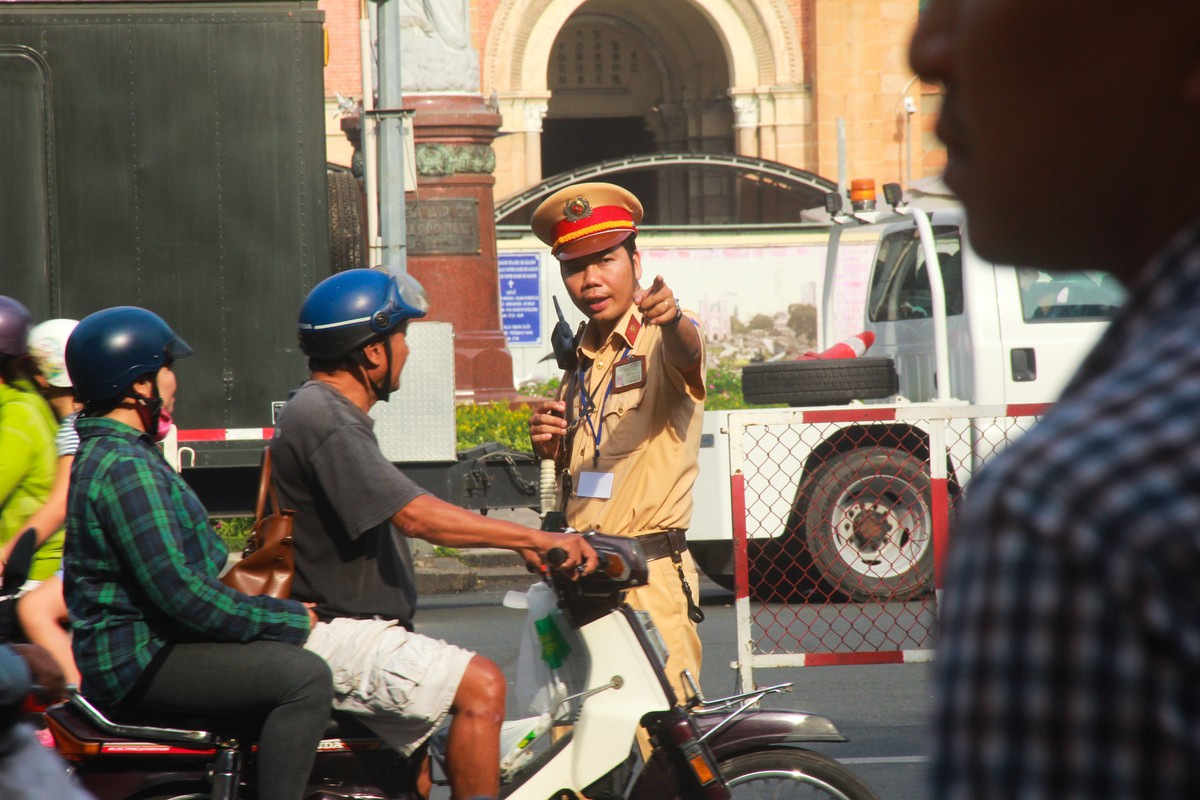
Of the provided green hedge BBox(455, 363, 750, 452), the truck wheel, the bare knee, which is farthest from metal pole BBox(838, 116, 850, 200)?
the bare knee

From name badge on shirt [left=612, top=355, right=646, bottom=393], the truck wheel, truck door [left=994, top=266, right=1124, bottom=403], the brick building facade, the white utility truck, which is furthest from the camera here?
the brick building facade

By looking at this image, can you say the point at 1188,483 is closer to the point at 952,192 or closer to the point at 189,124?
the point at 952,192

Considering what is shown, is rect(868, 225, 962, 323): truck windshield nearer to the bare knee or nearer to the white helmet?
the white helmet

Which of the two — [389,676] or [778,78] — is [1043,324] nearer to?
[389,676]

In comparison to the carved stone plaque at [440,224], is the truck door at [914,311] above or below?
below

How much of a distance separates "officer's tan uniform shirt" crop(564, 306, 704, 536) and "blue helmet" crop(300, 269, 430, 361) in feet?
2.50

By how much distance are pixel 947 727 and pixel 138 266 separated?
27.2 feet

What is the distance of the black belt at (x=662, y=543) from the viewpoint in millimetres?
3938

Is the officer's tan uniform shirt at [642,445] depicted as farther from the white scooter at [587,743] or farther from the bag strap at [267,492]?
the bag strap at [267,492]

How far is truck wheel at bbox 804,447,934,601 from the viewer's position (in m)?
8.09

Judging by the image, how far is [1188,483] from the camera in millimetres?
650

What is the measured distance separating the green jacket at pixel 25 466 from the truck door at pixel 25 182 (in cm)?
361

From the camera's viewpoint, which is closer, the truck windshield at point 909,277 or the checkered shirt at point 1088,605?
the checkered shirt at point 1088,605

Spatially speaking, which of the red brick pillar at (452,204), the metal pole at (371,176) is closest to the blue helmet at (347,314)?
the metal pole at (371,176)
